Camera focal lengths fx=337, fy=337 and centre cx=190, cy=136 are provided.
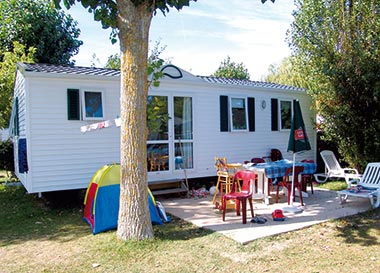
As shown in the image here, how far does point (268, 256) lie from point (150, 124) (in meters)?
2.57

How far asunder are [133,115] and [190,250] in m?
1.92

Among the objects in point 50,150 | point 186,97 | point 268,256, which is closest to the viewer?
point 268,256

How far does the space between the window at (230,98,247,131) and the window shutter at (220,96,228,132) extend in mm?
210

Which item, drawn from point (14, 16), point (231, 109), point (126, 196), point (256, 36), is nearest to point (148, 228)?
point (126, 196)

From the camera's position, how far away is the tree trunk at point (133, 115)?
178 inches

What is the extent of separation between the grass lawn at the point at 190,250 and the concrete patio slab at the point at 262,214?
0.63ft

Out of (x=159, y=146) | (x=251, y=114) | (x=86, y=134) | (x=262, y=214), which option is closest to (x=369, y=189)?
(x=262, y=214)

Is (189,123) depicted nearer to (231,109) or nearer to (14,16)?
(231,109)

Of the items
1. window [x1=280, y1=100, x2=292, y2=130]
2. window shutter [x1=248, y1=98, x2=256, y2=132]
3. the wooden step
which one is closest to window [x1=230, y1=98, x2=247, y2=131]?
window shutter [x1=248, y1=98, x2=256, y2=132]

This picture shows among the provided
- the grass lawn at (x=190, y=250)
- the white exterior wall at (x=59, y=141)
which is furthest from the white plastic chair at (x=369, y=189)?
the white exterior wall at (x=59, y=141)

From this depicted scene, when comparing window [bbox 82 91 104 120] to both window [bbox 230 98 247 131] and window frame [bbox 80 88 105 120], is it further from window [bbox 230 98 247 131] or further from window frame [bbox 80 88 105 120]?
window [bbox 230 98 247 131]

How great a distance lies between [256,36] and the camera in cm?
1544

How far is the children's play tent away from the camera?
532 centimetres

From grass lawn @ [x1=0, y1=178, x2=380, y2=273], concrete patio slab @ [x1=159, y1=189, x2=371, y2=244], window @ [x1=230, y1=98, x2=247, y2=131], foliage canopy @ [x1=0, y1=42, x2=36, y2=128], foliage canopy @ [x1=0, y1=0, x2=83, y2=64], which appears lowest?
grass lawn @ [x1=0, y1=178, x2=380, y2=273]
